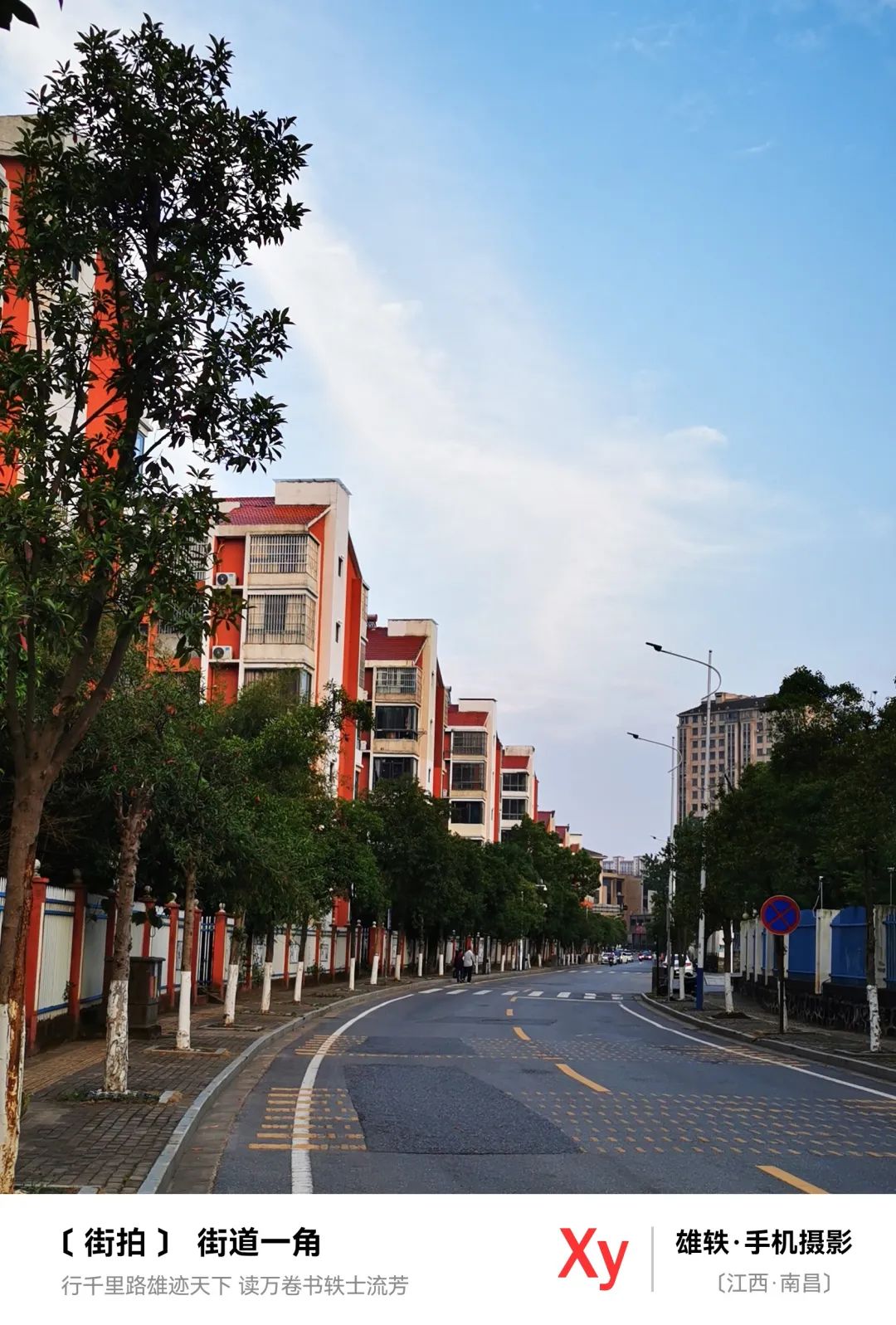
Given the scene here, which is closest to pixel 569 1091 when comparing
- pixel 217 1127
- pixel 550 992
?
pixel 217 1127

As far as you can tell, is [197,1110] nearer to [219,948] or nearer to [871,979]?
[871,979]

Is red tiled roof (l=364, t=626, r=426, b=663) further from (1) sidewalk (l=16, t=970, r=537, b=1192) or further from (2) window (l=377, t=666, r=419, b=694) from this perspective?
(1) sidewalk (l=16, t=970, r=537, b=1192)

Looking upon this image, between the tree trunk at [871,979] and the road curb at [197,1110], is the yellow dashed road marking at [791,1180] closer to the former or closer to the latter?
the road curb at [197,1110]

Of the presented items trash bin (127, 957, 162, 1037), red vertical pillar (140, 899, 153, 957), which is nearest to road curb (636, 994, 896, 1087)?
trash bin (127, 957, 162, 1037)

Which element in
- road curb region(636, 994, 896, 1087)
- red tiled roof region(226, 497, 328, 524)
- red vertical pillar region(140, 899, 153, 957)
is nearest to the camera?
road curb region(636, 994, 896, 1087)

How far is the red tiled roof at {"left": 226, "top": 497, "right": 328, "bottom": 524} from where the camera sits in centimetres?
6300

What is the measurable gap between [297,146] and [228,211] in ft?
2.07

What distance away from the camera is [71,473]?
934cm

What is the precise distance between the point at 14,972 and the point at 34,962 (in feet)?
38.7

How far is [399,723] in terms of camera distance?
8612 centimetres

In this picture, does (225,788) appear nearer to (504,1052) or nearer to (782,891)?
(504,1052)

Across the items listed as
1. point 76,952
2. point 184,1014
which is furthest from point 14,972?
point 76,952

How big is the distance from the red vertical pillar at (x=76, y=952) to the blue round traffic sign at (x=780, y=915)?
1274cm

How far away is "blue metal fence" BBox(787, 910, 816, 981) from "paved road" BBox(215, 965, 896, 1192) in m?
16.7
